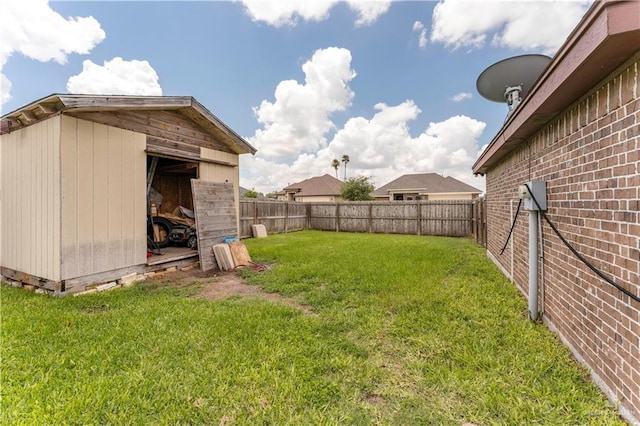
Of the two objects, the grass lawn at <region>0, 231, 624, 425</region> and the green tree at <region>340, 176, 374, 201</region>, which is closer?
the grass lawn at <region>0, 231, 624, 425</region>

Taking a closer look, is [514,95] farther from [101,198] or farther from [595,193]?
[101,198]

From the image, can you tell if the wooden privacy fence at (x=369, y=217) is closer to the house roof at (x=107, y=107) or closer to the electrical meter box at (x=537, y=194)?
the house roof at (x=107, y=107)

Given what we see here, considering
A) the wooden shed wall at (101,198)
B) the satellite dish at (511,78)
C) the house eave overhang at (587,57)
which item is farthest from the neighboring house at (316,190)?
the house eave overhang at (587,57)

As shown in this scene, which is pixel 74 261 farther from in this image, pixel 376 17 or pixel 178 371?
pixel 376 17

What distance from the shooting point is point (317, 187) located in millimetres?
28656

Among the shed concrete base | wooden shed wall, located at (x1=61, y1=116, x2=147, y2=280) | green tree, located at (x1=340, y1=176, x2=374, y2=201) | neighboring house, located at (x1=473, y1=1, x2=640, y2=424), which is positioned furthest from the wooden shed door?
green tree, located at (x1=340, y1=176, x2=374, y2=201)

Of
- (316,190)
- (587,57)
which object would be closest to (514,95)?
(587,57)

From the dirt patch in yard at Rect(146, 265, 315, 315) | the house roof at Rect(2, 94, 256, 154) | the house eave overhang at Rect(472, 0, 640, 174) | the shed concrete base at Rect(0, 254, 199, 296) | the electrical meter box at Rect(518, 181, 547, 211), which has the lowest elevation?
the dirt patch in yard at Rect(146, 265, 315, 315)

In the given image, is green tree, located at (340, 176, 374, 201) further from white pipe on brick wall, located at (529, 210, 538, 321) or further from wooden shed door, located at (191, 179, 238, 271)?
white pipe on brick wall, located at (529, 210, 538, 321)

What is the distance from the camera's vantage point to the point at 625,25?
1.38 metres

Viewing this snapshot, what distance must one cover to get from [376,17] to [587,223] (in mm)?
8086

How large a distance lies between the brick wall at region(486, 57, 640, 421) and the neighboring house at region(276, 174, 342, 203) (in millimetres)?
24325

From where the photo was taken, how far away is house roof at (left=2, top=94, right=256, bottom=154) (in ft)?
13.4

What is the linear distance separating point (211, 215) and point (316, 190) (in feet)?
72.3
